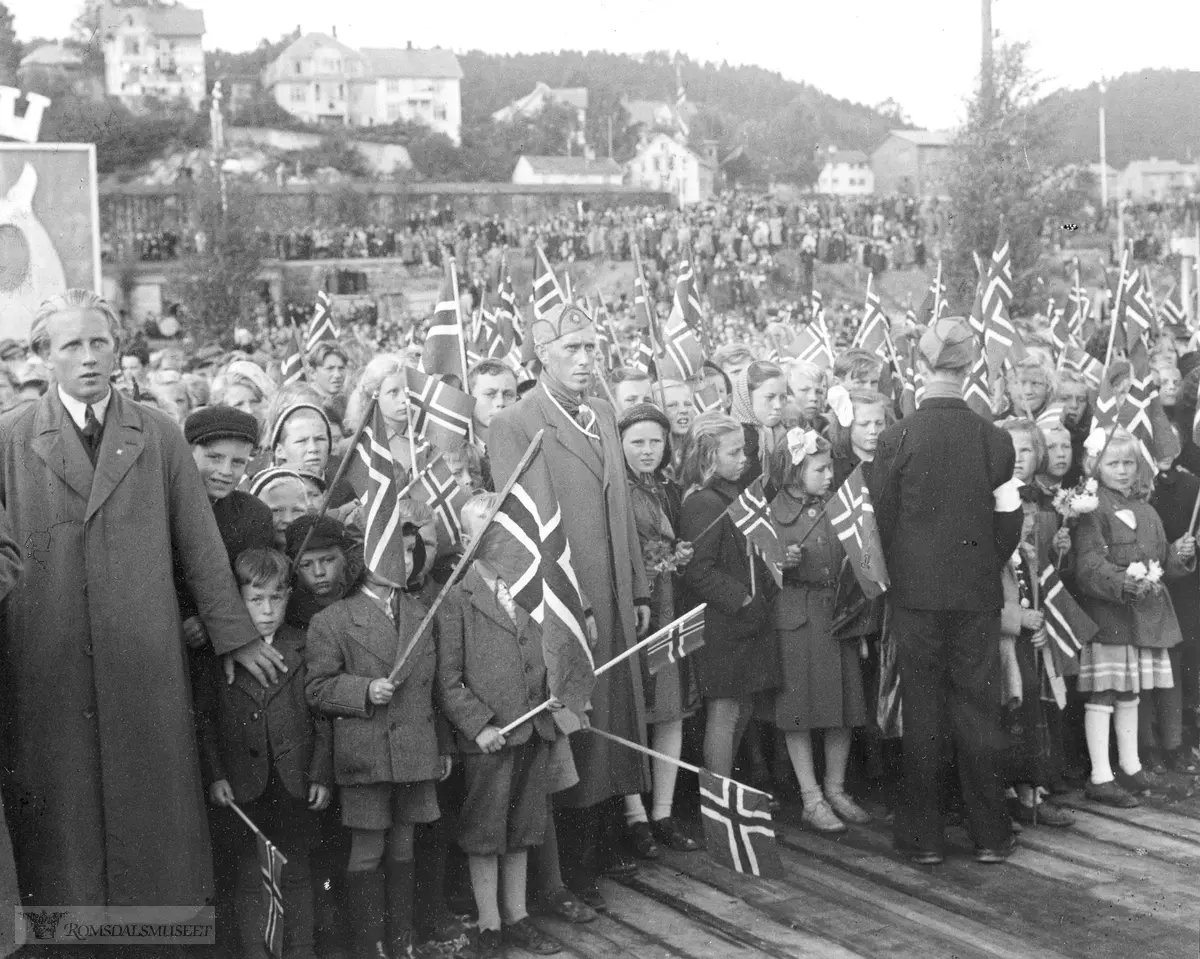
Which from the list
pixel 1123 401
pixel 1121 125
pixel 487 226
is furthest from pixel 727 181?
pixel 1123 401

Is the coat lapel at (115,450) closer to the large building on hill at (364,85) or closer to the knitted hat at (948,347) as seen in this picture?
the knitted hat at (948,347)

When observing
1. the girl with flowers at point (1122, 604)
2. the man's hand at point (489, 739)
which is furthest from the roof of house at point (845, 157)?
the man's hand at point (489, 739)

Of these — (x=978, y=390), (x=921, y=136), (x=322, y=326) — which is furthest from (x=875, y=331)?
(x=921, y=136)

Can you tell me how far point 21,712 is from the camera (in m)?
4.66

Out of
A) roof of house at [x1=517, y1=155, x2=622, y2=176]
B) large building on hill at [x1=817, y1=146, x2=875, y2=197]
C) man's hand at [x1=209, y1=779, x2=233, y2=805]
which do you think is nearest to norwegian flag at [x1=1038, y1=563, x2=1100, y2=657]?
man's hand at [x1=209, y1=779, x2=233, y2=805]

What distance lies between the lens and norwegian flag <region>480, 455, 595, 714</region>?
205 inches

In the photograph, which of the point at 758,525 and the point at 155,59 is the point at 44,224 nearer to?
the point at 758,525

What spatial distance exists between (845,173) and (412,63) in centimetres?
2690

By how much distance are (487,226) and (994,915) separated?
47.5 meters

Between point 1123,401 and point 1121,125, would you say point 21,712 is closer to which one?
point 1123,401

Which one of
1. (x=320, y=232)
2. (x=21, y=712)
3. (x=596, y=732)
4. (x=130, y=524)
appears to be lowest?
(x=596, y=732)

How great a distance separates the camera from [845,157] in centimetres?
8331

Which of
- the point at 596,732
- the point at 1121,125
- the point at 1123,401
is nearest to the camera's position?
the point at 596,732

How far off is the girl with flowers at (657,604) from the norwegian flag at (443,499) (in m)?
0.71
